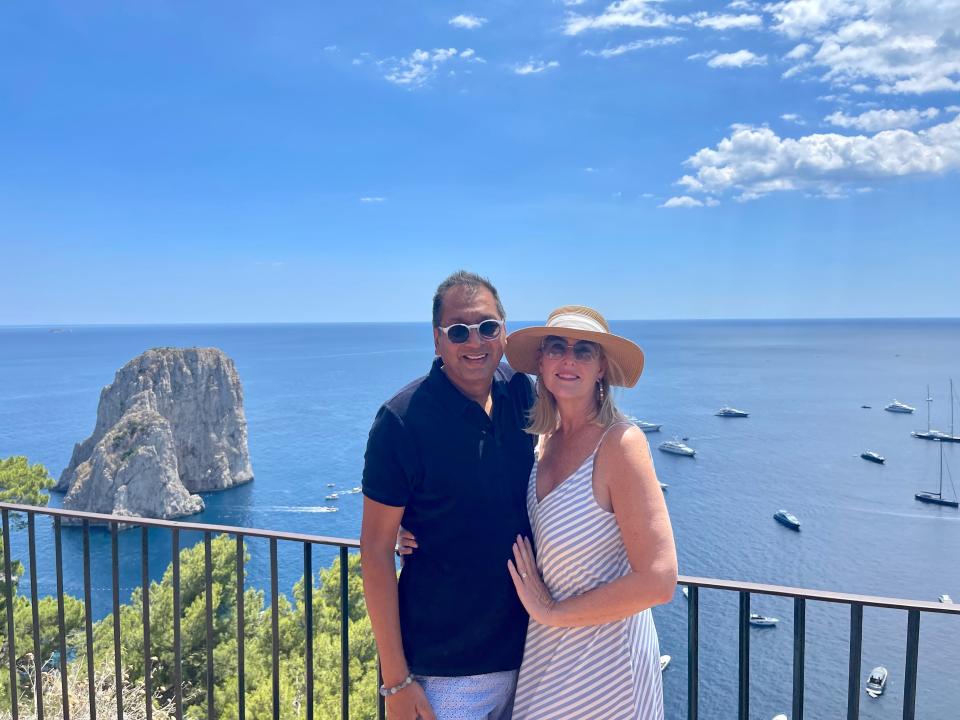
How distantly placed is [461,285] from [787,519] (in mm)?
41693

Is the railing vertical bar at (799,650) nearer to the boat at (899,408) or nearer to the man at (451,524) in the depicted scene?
the man at (451,524)

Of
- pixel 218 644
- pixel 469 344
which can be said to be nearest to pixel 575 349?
pixel 469 344

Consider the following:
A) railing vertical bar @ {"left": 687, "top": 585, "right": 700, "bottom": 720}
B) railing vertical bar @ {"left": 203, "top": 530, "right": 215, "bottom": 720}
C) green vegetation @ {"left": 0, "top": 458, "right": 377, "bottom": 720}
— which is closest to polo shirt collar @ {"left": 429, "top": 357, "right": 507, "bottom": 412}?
railing vertical bar @ {"left": 687, "top": 585, "right": 700, "bottom": 720}

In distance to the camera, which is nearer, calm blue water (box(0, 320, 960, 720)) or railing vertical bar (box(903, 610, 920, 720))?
railing vertical bar (box(903, 610, 920, 720))

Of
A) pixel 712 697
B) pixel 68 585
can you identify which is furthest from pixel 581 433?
pixel 68 585

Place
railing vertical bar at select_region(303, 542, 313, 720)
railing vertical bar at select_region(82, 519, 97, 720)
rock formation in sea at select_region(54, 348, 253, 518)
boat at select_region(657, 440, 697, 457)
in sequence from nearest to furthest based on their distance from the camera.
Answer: railing vertical bar at select_region(303, 542, 313, 720) < railing vertical bar at select_region(82, 519, 97, 720) < rock formation in sea at select_region(54, 348, 253, 518) < boat at select_region(657, 440, 697, 457)

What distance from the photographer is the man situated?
200cm

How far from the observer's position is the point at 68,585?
34594 millimetres

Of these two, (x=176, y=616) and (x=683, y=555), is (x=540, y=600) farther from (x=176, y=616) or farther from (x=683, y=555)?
(x=683, y=555)

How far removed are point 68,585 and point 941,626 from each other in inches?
1613

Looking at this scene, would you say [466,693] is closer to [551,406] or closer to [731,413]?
[551,406]

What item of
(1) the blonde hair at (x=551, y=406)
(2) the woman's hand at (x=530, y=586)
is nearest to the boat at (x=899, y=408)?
(1) the blonde hair at (x=551, y=406)

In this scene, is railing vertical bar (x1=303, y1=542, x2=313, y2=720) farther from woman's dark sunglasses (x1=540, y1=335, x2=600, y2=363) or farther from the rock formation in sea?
the rock formation in sea

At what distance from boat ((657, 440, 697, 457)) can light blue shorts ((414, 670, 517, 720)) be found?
2182 inches
